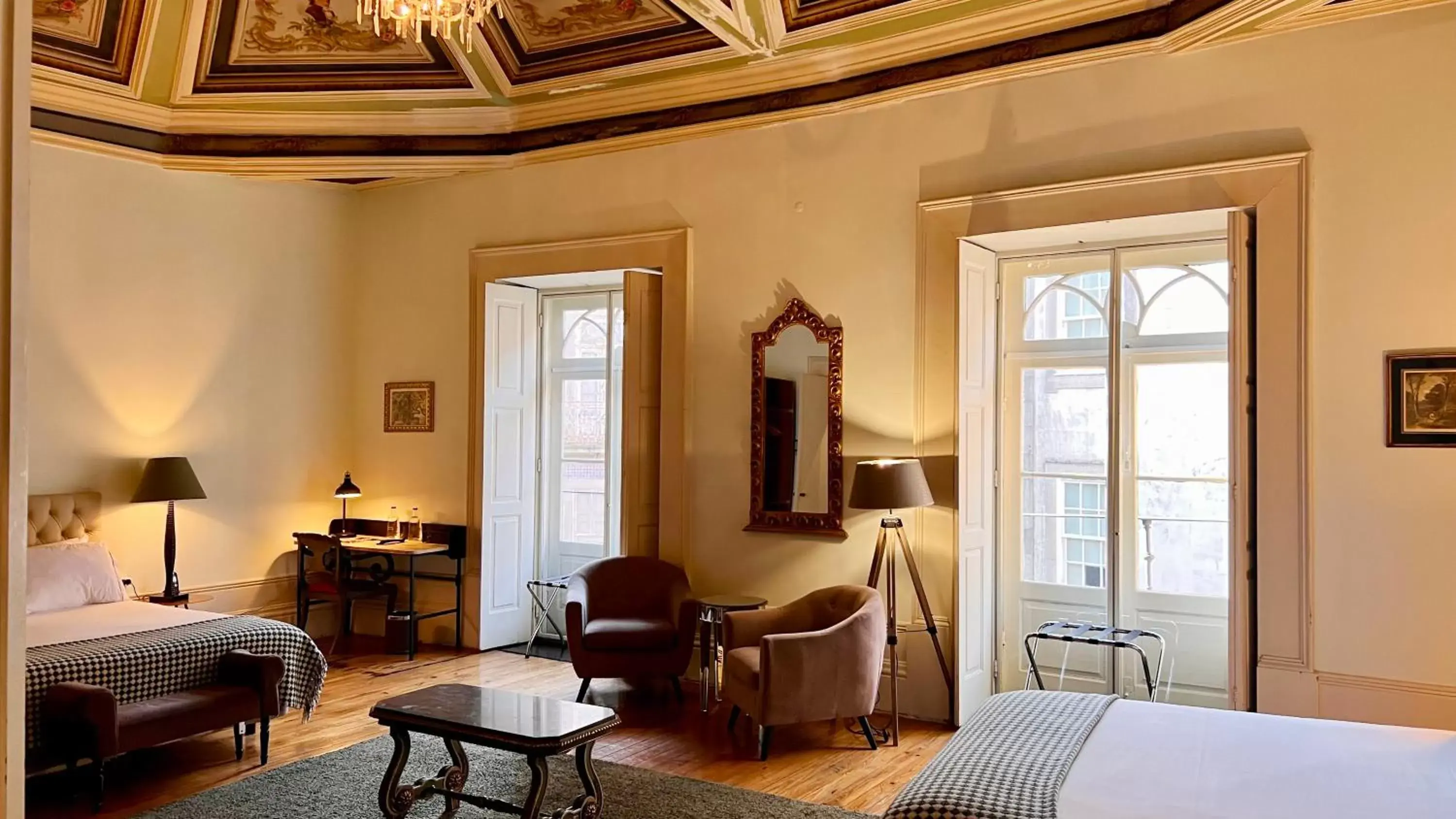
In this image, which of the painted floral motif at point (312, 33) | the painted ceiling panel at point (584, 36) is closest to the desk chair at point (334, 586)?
the painted floral motif at point (312, 33)

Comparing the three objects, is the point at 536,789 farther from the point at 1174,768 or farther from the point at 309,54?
the point at 309,54

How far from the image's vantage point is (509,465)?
25.9 feet

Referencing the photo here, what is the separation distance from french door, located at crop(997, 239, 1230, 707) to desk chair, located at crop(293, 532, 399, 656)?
170 inches

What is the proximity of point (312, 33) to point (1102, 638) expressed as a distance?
19.7 ft

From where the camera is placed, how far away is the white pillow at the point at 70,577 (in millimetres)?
5688

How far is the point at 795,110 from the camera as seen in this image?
627 cm

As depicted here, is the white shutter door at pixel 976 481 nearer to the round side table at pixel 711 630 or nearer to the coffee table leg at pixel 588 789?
the round side table at pixel 711 630

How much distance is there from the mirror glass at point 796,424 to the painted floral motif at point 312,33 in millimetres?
3314

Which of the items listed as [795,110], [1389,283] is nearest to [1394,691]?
[1389,283]

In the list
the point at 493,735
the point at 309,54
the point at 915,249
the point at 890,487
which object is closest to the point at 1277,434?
the point at 890,487

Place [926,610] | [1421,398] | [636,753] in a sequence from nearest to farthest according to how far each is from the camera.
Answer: [1421,398], [636,753], [926,610]

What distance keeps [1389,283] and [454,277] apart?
232 inches

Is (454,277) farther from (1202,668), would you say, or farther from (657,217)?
(1202,668)

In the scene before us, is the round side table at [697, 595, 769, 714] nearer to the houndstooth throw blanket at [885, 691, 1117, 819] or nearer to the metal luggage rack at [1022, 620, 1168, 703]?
the metal luggage rack at [1022, 620, 1168, 703]
